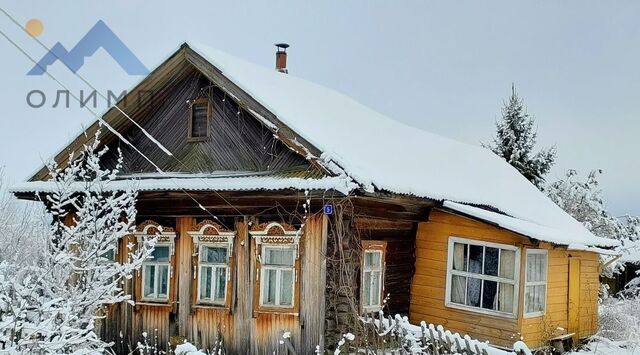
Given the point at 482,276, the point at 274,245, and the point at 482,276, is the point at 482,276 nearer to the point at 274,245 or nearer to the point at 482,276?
the point at 482,276

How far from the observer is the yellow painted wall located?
1224 centimetres

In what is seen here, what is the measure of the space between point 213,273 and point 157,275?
138 centimetres

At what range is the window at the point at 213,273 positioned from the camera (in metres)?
11.8

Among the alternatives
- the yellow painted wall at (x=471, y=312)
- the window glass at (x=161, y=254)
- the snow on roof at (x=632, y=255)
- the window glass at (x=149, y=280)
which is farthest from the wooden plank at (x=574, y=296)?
the snow on roof at (x=632, y=255)

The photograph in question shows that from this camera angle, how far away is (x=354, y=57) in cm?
5366

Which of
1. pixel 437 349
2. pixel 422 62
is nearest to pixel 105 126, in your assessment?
pixel 437 349

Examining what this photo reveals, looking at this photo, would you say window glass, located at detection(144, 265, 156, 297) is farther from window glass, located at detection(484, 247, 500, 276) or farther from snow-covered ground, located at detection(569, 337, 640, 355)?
snow-covered ground, located at detection(569, 337, 640, 355)

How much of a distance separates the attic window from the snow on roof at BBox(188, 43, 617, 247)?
94cm

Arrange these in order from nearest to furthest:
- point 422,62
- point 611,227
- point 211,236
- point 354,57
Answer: point 211,236
point 611,227
point 422,62
point 354,57

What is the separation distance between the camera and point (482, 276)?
41.1 feet

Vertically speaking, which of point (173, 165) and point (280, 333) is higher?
point (173, 165)

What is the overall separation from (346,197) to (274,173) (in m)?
1.65

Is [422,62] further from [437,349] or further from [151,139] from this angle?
[437,349]

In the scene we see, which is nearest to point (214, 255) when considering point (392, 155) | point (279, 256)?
point (279, 256)
